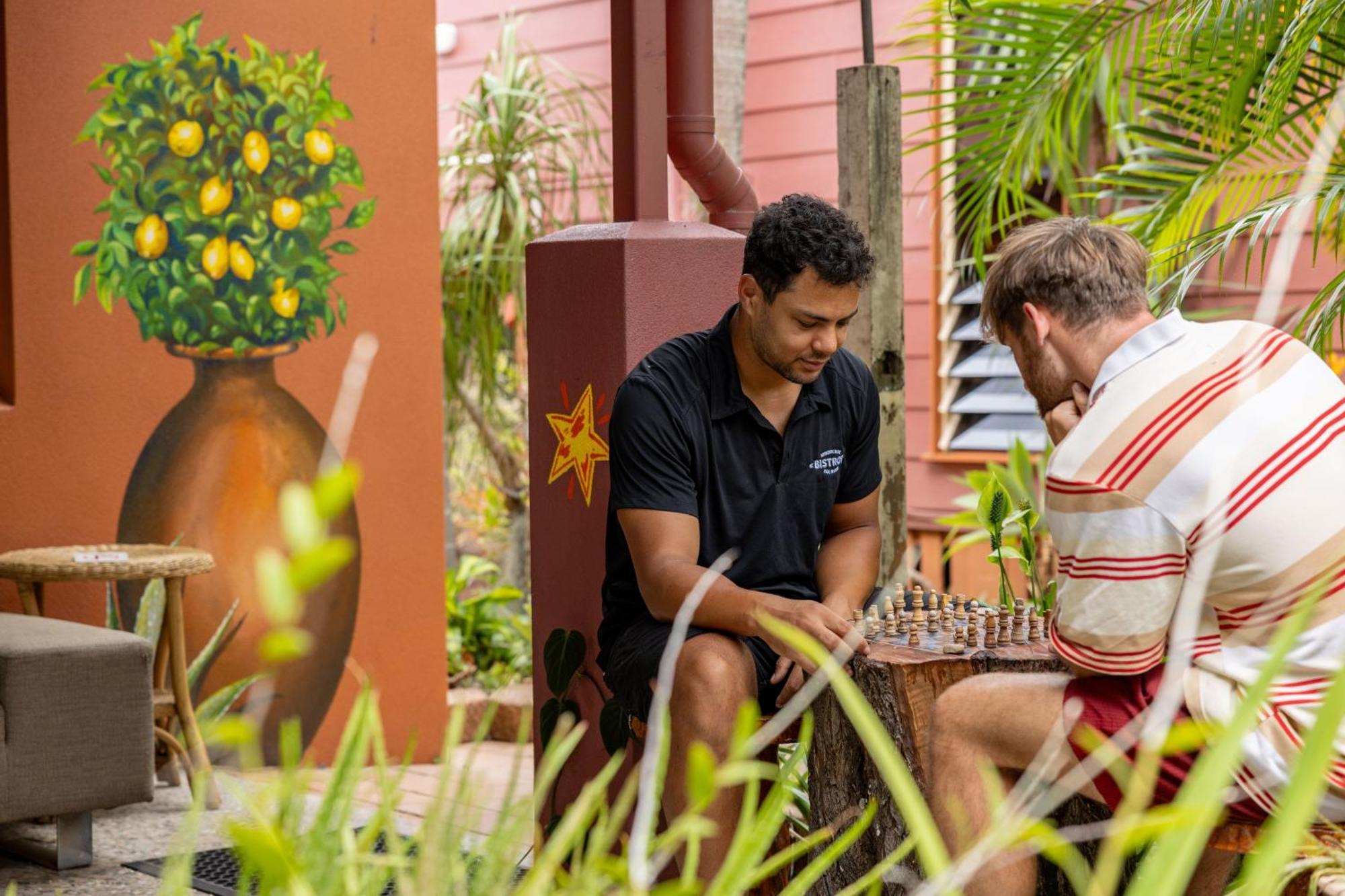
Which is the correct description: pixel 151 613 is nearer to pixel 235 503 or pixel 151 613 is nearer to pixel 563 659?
pixel 235 503

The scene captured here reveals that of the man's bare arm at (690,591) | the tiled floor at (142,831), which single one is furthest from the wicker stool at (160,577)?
the man's bare arm at (690,591)

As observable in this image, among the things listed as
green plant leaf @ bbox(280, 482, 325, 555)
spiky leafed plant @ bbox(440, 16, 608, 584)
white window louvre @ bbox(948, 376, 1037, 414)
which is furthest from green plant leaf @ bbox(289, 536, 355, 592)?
white window louvre @ bbox(948, 376, 1037, 414)

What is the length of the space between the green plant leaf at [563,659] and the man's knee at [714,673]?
832mm

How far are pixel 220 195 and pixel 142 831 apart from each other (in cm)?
198

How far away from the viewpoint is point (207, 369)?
5402 millimetres

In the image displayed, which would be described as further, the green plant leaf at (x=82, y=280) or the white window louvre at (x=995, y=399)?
the white window louvre at (x=995, y=399)

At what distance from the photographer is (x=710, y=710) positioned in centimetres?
294

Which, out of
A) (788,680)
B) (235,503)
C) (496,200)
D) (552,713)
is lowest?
(552,713)

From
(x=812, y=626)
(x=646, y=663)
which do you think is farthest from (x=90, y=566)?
(x=812, y=626)

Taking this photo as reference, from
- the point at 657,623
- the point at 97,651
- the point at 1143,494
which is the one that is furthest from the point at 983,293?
the point at 97,651

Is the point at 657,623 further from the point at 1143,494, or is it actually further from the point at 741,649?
the point at 1143,494

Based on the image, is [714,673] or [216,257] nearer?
[714,673]

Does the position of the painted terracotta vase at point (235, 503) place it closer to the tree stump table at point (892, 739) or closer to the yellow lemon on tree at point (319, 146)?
the yellow lemon on tree at point (319, 146)

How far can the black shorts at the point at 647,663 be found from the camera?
124 inches
